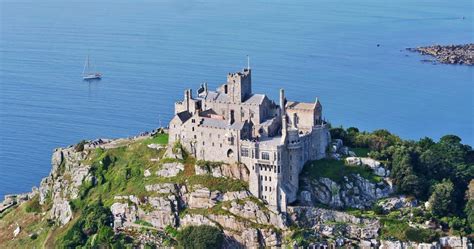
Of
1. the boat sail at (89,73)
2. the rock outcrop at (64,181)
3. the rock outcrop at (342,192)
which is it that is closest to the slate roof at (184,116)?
the rock outcrop at (64,181)

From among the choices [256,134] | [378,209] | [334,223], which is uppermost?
[256,134]

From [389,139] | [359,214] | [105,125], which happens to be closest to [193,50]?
[105,125]

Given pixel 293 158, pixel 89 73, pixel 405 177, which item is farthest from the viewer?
pixel 89 73

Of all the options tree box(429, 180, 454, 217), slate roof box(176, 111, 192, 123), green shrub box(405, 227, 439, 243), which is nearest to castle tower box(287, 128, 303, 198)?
green shrub box(405, 227, 439, 243)

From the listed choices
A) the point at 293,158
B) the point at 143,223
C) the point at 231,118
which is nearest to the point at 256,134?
the point at 231,118

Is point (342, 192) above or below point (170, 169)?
below

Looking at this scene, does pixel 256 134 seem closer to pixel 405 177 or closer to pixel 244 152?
pixel 244 152

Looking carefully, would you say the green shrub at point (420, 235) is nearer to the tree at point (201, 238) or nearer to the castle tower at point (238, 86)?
the tree at point (201, 238)
